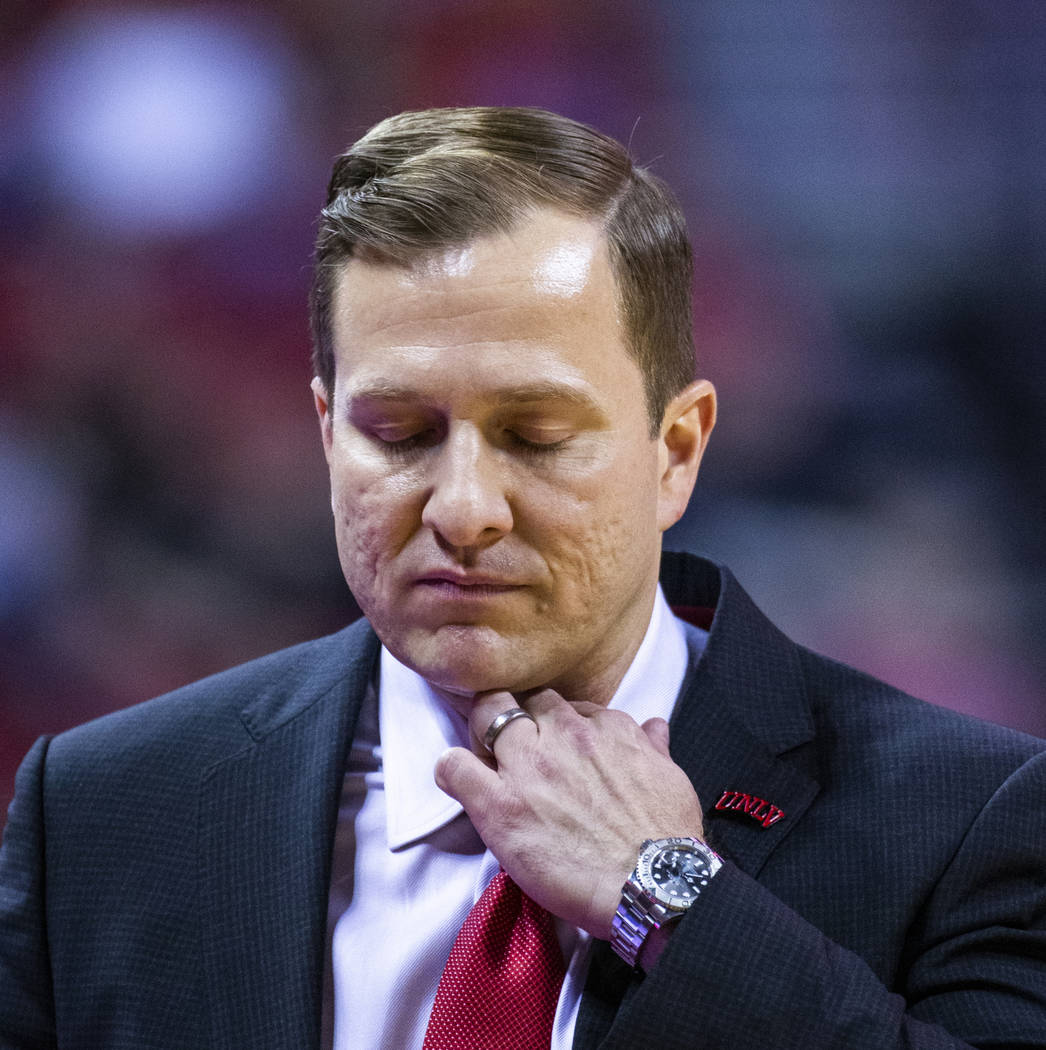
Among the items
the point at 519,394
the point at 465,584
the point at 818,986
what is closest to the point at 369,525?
the point at 465,584

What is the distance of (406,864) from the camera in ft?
6.35

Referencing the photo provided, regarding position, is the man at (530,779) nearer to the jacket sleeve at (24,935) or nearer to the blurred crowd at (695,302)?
the jacket sleeve at (24,935)

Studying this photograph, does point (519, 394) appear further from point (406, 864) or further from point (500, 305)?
point (406, 864)

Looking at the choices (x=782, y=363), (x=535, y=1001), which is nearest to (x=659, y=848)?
(x=535, y=1001)

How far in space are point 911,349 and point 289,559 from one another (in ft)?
5.39

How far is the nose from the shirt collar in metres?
0.33

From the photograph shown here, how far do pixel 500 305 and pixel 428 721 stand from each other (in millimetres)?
645

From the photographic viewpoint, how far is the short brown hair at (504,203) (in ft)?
6.04

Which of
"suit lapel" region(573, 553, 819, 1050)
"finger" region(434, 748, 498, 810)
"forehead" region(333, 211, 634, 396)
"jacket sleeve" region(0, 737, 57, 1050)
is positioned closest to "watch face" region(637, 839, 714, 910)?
"suit lapel" region(573, 553, 819, 1050)

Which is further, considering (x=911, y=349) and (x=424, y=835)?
(x=911, y=349)

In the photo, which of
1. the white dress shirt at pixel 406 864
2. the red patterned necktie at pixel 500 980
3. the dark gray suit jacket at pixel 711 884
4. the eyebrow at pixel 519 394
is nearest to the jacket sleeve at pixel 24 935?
the dark gray suit jacket at pixel 711 884

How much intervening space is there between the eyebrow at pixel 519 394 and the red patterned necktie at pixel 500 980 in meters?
0.64

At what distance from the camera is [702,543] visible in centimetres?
332

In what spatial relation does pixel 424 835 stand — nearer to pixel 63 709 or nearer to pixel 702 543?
pixel 702 543
